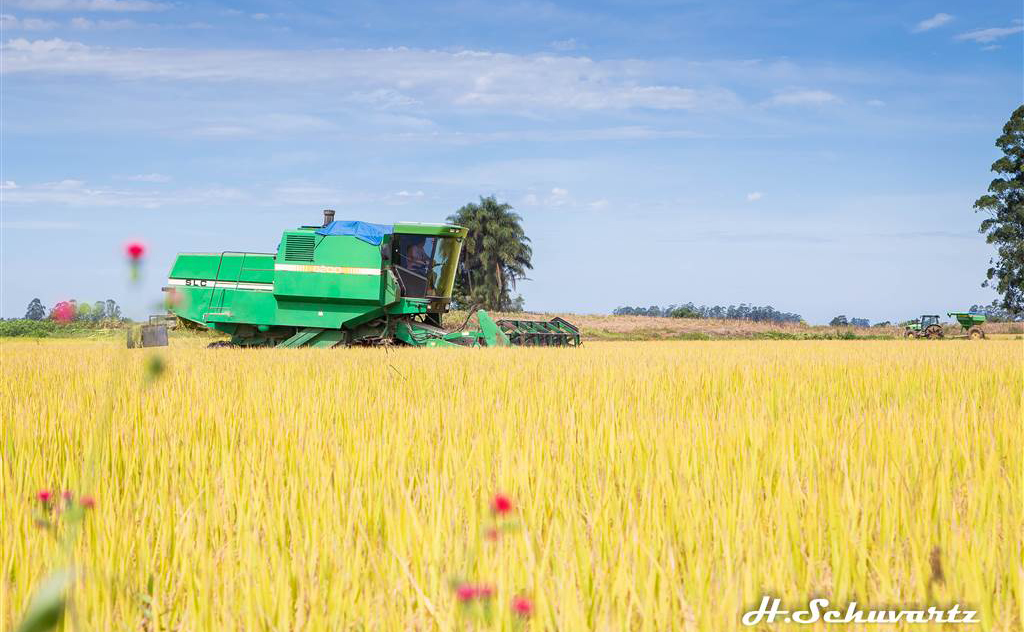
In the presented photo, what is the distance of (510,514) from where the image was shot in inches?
90.0

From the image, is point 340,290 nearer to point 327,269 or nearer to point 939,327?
point 327,269

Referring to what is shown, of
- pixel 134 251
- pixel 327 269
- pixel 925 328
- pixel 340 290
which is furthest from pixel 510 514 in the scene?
pixel 925 328

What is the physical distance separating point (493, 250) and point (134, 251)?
57724 millimetres

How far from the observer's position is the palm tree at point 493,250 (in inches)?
2303

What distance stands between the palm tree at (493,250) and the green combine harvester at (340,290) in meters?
39.3

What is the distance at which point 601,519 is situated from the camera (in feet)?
7.73

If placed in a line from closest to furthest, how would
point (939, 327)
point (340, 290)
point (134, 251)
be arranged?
1. point (134, 251)
2. point (340, 290)
3. point (939, 327)

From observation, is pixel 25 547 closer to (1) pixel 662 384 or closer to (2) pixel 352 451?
(2) pixel 352 451

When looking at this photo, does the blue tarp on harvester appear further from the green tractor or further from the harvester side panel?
the green tractor

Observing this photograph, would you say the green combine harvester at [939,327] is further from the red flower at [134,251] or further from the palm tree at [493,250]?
the red flower at [134,251]

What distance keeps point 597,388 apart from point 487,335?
10.4m

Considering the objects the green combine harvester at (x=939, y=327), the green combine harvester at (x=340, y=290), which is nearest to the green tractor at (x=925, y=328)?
the green combine harvester at (x=939, y=327)

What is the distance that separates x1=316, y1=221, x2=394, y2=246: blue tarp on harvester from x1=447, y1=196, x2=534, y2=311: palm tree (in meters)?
39.6

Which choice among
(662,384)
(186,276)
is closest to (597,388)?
(662,384)
